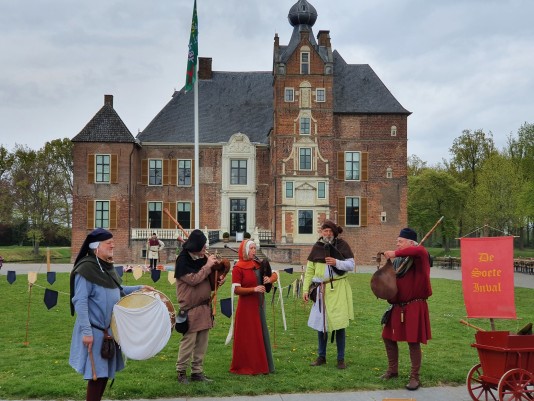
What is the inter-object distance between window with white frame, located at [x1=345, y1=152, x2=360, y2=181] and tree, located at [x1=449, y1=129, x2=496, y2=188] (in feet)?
85.3

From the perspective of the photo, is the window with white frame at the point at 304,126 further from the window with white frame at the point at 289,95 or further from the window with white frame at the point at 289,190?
the window with white frame at the point at 289,190

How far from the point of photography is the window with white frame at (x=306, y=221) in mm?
38406

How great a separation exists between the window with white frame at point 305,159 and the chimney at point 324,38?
7259mm

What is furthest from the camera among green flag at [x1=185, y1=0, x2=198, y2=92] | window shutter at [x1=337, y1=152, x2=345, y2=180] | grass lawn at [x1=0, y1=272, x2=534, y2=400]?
window shutter at [x1=337, y1=152, x2=345, y2=180]

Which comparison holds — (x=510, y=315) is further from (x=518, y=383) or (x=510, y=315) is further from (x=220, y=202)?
(x=220, y=202)

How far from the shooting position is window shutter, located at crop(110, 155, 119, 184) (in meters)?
38.8

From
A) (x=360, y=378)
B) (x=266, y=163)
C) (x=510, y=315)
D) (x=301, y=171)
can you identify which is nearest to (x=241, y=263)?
(x=360, y=378)

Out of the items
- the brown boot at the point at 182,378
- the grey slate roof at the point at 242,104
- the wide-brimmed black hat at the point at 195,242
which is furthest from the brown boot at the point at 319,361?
the grey slate roof at the point at 242,104

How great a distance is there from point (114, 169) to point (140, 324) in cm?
3349

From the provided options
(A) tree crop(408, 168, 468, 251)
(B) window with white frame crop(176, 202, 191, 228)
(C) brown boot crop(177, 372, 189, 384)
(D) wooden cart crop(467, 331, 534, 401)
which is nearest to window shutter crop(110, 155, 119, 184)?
(B) window with white frame crop(176, 202, 191, 228)

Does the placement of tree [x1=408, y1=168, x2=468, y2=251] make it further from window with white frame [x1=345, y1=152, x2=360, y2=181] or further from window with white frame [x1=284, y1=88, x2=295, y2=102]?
window with white frame [x1=284, y1=88, x2=295, y2=102]

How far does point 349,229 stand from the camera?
39.1 metres

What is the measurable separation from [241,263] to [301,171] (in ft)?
98.1

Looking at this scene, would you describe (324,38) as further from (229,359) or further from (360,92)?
(229,359)
